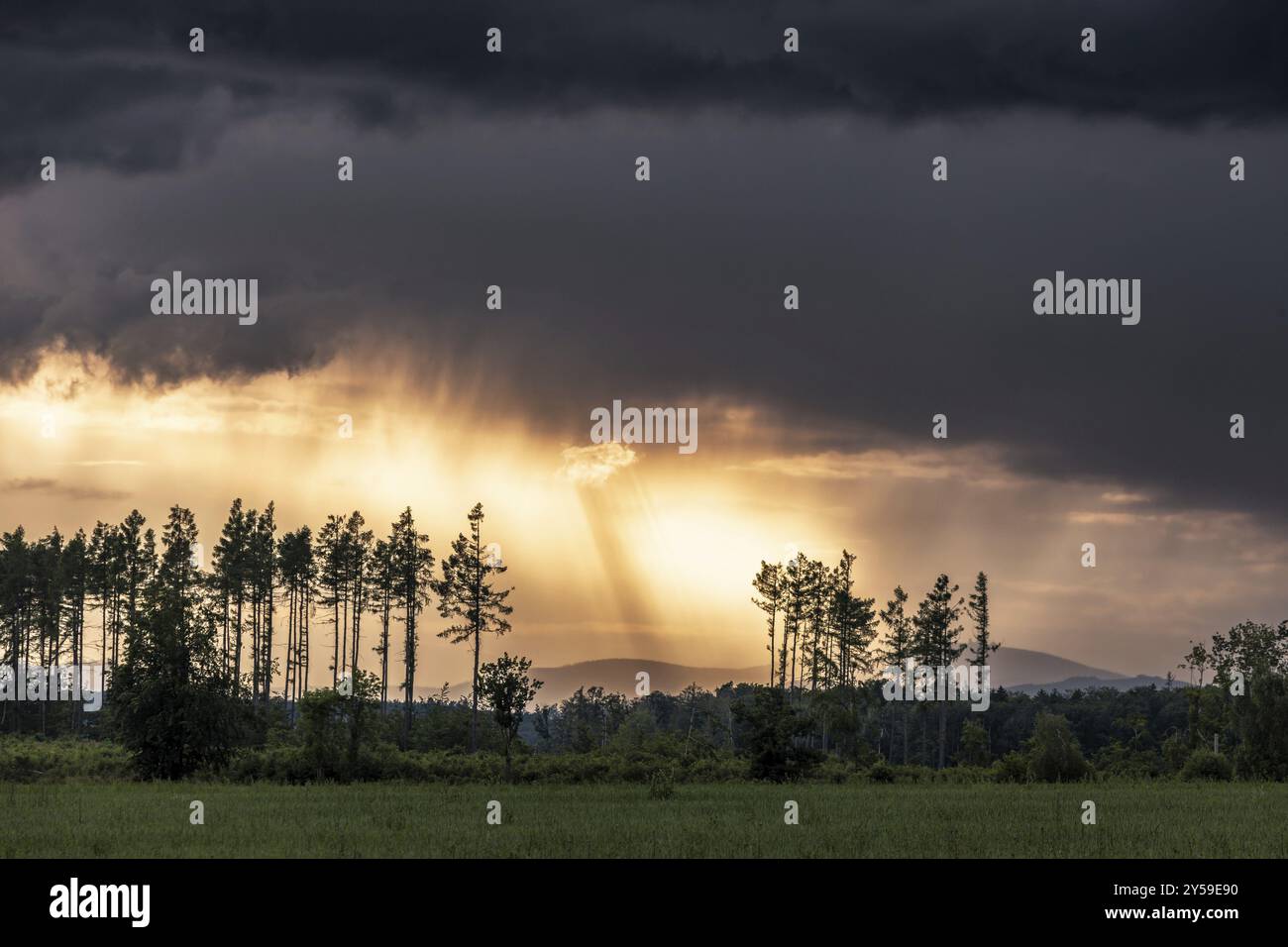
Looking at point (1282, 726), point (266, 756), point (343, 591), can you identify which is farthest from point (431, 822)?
point (343, 591)

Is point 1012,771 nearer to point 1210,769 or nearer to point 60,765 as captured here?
point 1210,769

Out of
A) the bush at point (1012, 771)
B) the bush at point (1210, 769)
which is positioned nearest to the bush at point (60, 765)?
the bush at point (1012, 771)

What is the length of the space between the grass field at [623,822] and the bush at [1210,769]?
14482mm

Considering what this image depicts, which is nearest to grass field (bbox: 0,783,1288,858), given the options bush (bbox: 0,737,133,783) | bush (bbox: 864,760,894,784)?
bush (bbox: 0,737,133,783)

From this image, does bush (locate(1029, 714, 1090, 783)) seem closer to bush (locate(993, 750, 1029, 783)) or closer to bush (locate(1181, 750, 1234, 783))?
bush (locate(993, 750, 1029, 783))

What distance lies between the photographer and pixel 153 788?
174ft

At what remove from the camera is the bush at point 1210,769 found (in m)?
68.9

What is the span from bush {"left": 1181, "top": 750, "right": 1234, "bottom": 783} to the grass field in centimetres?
1448

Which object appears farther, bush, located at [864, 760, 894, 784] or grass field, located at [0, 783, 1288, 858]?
bush, located at [864, 760, 894, 784]

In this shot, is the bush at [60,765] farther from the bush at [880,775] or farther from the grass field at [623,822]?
the bush at [880,775]

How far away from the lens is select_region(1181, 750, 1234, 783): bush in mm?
68938

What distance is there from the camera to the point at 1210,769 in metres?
69.4

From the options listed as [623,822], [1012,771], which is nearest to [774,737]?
[1012,771]

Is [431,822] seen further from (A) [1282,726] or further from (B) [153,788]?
(A) [1282,726]
